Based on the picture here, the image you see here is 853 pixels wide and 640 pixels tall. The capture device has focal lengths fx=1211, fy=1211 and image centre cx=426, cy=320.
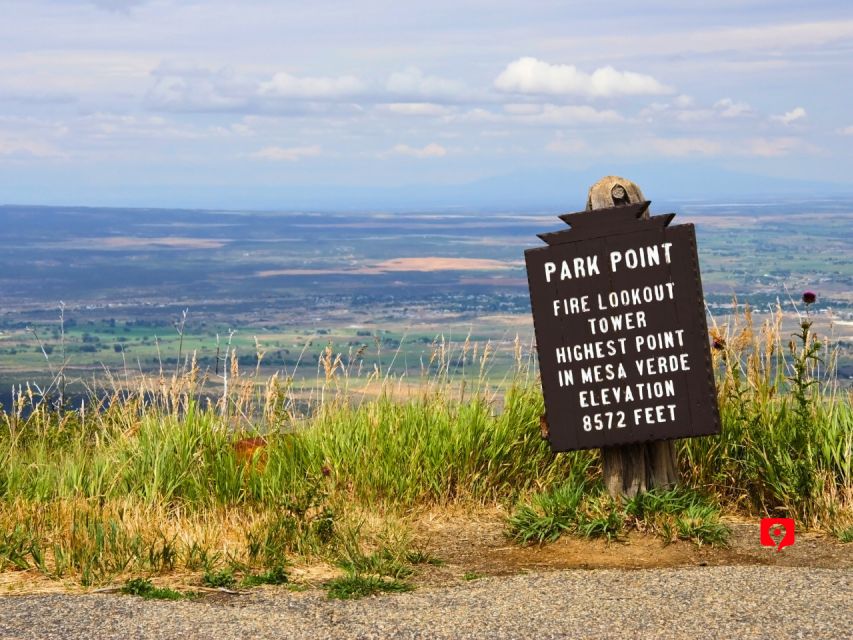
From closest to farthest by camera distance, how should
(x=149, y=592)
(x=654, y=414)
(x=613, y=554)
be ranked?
1. (x=149, y=592)
2. (x=613, y=554)
3. (x=654, y=414)

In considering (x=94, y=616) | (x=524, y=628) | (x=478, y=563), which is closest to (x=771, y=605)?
(x=524, y=628)

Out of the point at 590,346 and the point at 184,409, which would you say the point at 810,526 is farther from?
the point at 184,409

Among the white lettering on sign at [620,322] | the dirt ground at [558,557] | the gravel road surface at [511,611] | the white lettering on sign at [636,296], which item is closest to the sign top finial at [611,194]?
the white lettering on sign at [636,296]

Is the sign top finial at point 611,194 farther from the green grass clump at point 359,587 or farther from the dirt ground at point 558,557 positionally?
the green grass clump at point 359,587

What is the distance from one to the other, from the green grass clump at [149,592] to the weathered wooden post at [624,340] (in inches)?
90.3

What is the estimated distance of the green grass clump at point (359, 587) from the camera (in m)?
5.41

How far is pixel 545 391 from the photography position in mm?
6754

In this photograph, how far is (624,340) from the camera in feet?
21.8

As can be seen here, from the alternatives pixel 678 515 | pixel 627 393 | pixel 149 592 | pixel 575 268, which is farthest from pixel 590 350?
pixel 149 592

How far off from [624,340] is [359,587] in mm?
2118

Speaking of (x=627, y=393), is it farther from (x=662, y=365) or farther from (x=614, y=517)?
(x=614, y=517)

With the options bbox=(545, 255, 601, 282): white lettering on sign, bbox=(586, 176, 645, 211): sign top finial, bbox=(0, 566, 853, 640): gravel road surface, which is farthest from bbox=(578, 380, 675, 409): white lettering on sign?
bbox=(0, 566, 853, 640): gravel road surface

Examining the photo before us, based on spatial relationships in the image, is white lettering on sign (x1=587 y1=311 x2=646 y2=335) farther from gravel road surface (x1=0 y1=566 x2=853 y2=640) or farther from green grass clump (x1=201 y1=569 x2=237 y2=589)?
green grass clump (x1=201 y1=569 x2=237 y2=589)

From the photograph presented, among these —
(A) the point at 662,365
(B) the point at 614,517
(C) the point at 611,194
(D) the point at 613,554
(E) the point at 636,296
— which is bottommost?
(D) the point at 613,554
